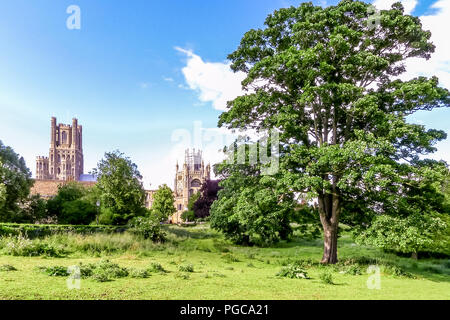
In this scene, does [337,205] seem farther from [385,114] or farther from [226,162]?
[226,162]

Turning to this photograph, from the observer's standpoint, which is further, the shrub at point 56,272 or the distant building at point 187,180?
the distant building at point 187,180

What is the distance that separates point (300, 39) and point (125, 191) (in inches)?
980

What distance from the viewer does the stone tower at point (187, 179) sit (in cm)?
12319

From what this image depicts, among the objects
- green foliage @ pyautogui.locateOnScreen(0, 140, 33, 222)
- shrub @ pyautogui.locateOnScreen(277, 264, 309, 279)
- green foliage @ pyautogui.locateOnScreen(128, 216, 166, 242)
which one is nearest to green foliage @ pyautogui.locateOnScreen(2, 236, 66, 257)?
green foliage @ pyautogui.locateOnScreen(128, 216, 166, 242)

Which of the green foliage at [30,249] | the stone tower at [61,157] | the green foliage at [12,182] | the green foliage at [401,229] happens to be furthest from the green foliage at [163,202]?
the stone tower at [61,157]

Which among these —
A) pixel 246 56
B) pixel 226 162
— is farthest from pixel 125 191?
pixel 246 56

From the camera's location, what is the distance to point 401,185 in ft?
49.0

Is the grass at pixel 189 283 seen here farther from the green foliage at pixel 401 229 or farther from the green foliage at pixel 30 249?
the green foliage at pixel 401 229

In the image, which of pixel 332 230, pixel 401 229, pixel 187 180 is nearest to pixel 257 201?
pixel 332 230

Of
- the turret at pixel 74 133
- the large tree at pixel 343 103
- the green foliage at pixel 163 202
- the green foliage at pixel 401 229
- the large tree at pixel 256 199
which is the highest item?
the turret at pixel 74 133

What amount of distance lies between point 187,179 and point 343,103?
110038 millimetres

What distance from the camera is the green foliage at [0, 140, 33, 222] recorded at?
3013 centimetres

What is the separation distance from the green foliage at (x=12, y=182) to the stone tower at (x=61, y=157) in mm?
121400
